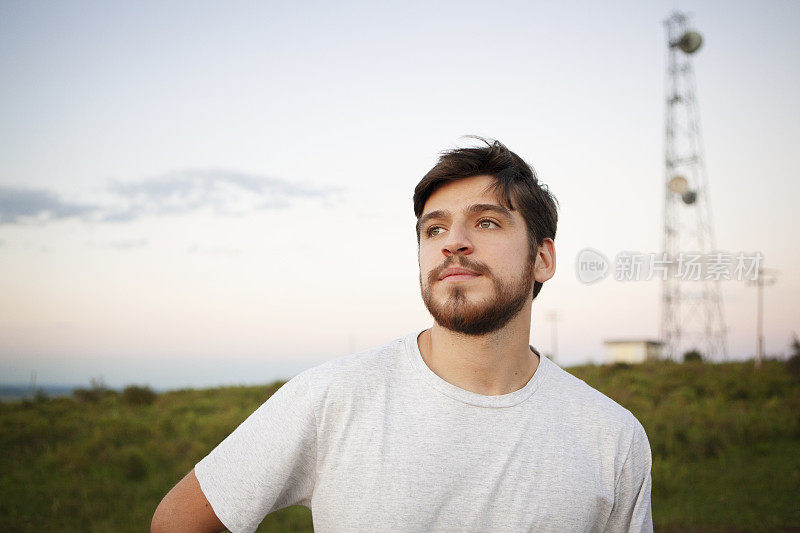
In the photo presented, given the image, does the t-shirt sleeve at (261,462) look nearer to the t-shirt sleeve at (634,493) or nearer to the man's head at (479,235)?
the man's head at (479,235)

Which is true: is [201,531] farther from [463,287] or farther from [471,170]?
[471,170]

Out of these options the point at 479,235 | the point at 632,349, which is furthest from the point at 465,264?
the point at 632,349

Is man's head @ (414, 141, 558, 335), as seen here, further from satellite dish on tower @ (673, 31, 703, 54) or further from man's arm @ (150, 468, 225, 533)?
satellite dish on tower @ (673, 31, 703, 54)

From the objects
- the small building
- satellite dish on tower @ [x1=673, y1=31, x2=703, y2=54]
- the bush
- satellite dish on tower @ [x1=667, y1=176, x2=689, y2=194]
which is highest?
satellite dish on tower @ [x1=673, y1=31, x2=703, y2=54]

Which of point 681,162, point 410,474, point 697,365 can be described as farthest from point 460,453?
point 681,162

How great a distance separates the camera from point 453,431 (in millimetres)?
2234

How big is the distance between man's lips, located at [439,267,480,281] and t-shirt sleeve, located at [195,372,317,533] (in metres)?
0.74

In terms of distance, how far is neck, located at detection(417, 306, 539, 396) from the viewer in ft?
7.90

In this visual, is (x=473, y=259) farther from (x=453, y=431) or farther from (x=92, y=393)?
(x=92, y=393)

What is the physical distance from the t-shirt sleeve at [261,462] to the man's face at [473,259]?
0.70 meters

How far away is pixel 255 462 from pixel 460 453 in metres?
0.78

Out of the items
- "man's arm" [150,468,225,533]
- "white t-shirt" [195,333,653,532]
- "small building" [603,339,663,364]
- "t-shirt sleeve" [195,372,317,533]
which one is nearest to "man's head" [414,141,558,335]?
"white t-shirt" [195,333,653,532]

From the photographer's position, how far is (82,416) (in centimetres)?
1581

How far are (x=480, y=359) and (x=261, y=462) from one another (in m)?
0.97
